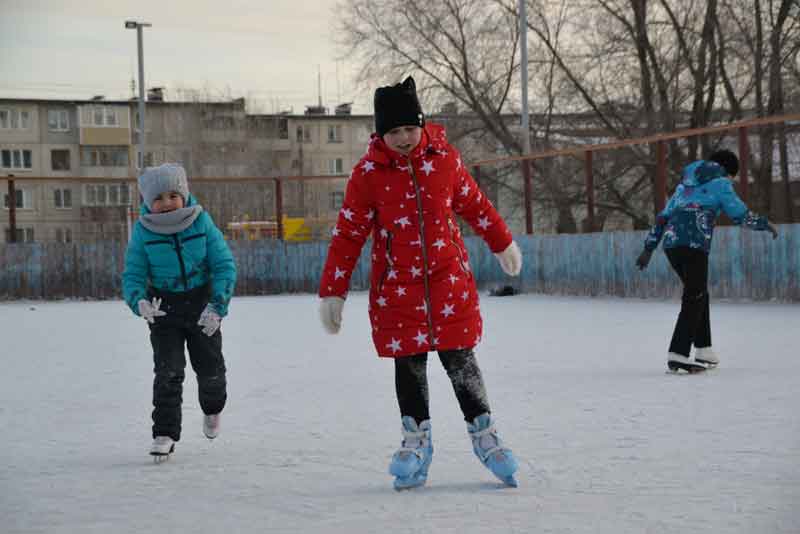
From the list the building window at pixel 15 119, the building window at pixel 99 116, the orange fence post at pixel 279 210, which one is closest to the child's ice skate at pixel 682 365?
the orange fence post at pixel 279 210

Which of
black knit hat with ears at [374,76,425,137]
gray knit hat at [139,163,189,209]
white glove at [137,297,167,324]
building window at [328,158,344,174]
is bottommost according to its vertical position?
white glove at [137,297,167,324]

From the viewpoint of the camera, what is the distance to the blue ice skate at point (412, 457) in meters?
3.86

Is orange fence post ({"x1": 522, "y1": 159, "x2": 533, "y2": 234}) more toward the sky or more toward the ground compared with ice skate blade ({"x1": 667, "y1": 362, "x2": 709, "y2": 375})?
more toward the sky

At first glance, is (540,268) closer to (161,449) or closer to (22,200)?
(22,200)

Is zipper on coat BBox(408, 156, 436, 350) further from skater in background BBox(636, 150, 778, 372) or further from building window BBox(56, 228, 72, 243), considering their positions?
building window BBox(56, 228, 72, 243)

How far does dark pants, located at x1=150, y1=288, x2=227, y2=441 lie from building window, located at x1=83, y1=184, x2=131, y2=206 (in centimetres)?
1211

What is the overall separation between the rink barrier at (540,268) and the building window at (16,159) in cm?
4272

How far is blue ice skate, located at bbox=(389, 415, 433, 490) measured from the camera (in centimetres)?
386

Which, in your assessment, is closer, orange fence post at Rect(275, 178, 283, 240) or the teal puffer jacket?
the teal puffer jacket

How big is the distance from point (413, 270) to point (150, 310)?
3.69 feet

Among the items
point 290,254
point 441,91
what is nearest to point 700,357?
point 290,254

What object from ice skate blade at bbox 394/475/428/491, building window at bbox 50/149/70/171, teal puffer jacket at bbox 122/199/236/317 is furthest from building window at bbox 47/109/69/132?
ice skate blade at bbox 394/475/428/491

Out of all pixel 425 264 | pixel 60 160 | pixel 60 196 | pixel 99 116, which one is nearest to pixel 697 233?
pixel 425 264

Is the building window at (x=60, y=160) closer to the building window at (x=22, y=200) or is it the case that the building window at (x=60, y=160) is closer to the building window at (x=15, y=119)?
the building window at (x=15, y=119)
